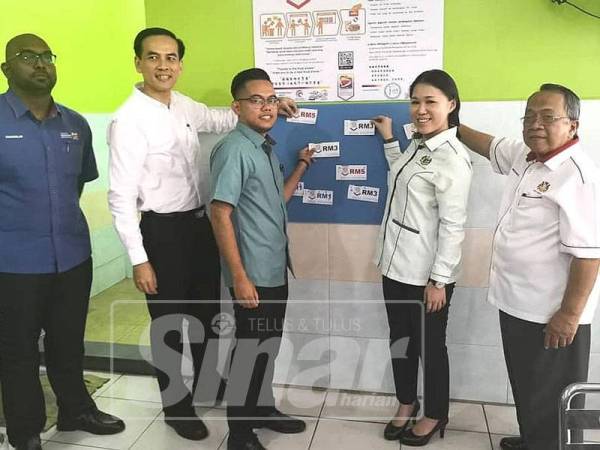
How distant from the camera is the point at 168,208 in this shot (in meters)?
2.17

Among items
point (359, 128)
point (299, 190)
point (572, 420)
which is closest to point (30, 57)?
point (299, 190)

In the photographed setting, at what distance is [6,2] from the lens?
3004 mm

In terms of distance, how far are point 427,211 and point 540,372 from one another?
68 centimetres

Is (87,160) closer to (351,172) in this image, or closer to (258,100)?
(258,100)

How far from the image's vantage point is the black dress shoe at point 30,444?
6.97 ft

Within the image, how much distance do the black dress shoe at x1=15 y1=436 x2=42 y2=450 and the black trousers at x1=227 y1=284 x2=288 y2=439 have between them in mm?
794

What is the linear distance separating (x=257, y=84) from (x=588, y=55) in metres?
1.34

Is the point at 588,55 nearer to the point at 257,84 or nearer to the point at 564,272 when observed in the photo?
the point at 564,272

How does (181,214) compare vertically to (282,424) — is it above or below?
above

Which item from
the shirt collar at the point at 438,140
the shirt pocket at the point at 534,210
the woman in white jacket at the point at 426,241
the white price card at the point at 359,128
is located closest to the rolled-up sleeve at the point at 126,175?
the white price card at the point at 359,128

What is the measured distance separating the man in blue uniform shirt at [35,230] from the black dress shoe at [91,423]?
22 centimetres

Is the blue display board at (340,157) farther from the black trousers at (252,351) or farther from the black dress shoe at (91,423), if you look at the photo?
the black dress shoe at (91,423)

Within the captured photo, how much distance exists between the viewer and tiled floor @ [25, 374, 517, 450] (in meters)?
2.27

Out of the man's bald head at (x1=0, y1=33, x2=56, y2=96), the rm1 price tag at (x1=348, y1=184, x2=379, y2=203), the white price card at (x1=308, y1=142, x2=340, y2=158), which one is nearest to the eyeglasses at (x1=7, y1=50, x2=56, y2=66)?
the man's bald head at (x1=0, y1=33, x2=56, y2=96)
